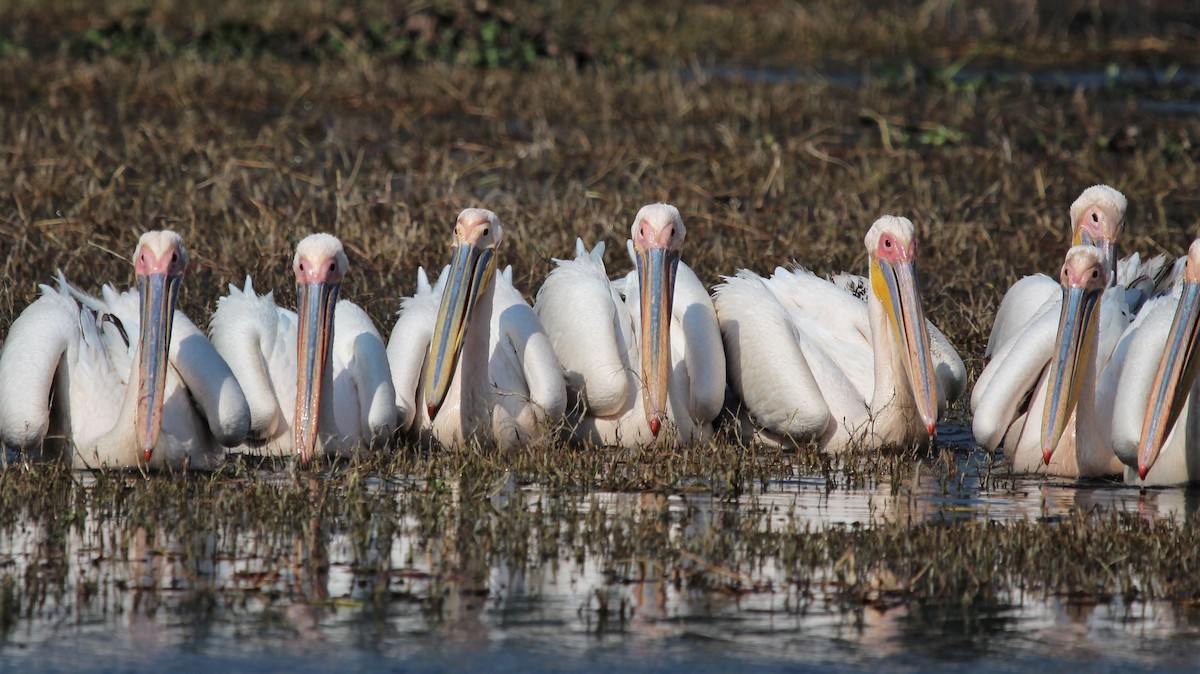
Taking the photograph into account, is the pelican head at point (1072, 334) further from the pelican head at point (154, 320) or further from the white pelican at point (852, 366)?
the pelican head at point (154, 320)

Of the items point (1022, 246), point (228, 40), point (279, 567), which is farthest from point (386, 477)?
point (228, 40)

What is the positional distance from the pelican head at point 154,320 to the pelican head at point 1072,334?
8.78 ft

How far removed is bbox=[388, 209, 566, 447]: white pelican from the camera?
20.1ft

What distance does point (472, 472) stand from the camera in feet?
18.6

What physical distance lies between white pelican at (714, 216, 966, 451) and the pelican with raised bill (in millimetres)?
231

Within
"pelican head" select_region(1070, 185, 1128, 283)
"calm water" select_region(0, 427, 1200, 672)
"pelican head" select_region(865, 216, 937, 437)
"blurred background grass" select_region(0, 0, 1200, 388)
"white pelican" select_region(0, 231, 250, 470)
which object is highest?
"blurred background grass" select_region(0, 0, 1200, 388)

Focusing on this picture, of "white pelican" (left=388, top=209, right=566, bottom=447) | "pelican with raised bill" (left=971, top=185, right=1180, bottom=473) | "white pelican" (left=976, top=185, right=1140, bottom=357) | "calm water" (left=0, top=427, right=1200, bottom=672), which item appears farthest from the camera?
"white pelican" (left=976, top=185, right=1140, bottom=357)

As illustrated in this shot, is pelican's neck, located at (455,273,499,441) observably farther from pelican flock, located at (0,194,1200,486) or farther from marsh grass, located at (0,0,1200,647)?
marsh grass, located at (0,0,1200,647)

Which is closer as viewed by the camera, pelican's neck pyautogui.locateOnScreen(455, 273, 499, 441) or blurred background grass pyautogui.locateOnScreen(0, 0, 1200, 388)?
pelican's neck pyautogui.locateOnScreen(455, 273, 499, 441)

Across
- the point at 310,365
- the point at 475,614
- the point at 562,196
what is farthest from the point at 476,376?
the point at 562,196

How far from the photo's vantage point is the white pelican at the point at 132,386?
18.5 feet

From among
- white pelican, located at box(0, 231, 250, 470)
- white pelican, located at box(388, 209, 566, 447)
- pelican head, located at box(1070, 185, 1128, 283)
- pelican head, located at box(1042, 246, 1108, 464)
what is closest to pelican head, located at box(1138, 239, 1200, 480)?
pelican head, located at box(1042, 246, 1108, 464)

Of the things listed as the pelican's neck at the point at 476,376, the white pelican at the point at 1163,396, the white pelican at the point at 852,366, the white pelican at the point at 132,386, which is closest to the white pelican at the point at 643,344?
the white pelican at the point at 852,366

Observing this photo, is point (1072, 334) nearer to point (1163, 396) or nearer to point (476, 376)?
point (1163, 396)
